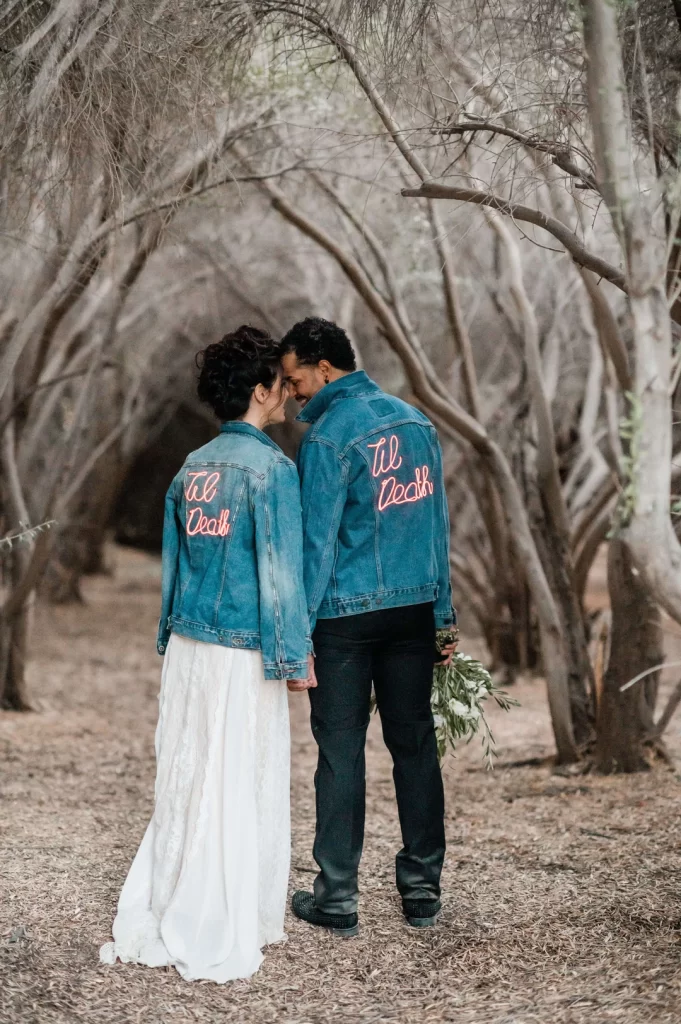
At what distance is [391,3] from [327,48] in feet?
2.84

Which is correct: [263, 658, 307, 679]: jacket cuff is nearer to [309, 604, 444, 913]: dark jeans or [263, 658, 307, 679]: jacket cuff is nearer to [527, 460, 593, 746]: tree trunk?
[309, 604, 444, 913]: dark jeans

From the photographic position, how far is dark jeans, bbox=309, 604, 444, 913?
2980mm

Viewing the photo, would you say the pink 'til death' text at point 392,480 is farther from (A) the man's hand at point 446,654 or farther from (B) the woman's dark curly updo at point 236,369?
(A) the man's hand at point 446,654

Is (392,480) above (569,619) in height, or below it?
above

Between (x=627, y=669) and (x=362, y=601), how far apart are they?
2.24 metres

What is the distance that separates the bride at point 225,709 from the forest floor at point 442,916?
0.14m

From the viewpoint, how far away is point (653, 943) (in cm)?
291

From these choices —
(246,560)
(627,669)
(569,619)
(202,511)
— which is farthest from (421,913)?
(569,619)

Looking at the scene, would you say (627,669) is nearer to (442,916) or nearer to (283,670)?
(442,916)

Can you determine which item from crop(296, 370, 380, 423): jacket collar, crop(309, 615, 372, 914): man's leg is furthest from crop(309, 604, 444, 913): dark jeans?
crop(296, 370, 380, 423): jacket collar

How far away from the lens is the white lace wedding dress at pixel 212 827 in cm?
275

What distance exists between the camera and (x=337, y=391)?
10.2 ft

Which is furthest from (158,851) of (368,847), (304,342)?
(304,342)

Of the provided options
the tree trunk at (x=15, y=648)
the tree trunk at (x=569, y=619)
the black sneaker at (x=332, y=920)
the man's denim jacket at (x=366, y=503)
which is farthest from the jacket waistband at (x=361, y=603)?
the tree trunk at (x=15, y=648)
